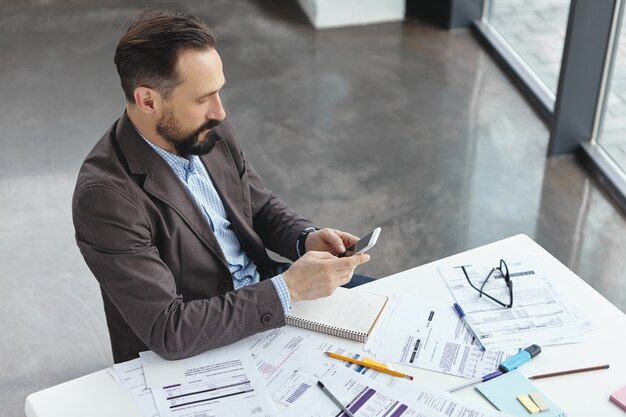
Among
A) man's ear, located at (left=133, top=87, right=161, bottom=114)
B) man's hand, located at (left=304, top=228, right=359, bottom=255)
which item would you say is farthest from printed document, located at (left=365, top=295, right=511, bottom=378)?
man's ear, located at (left=133, top=87, right=161, bottom=114)

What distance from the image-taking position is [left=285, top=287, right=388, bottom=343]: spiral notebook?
209 cm

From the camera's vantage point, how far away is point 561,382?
195 centimetres

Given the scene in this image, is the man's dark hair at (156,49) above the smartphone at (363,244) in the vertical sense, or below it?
above

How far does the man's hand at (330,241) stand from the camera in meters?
2.38

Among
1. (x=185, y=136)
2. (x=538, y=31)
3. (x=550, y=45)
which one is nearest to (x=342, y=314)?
(x=185, y=136)

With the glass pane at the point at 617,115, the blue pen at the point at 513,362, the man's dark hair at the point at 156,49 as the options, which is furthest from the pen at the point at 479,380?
the glass pane at the point at 617,115

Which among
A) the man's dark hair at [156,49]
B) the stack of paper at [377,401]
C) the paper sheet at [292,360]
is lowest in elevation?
the paper sheet at [292,360]

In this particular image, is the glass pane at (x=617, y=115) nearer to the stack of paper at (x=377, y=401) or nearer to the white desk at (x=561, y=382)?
the white desk at (x=561, y=382)

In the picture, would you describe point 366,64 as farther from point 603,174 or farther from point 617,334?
point 617,334

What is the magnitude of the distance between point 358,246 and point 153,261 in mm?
567

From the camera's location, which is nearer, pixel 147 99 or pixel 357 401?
pixel 357 401

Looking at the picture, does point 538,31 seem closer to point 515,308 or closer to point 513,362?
point 515,308

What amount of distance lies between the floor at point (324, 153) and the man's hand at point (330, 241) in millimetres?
1333

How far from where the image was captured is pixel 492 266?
232cm
